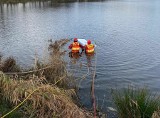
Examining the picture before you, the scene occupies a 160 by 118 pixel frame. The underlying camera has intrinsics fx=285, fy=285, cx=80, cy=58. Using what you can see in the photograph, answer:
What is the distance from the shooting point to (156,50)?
19875mm

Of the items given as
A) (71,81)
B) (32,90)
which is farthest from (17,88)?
(71,81)

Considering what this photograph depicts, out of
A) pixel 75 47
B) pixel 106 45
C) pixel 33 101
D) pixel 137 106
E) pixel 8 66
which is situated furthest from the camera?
pixel 106 45

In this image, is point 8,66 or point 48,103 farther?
point 8,66

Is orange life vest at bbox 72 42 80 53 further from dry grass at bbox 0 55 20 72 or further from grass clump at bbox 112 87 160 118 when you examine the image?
grass clump at bbox 112 87 160 118

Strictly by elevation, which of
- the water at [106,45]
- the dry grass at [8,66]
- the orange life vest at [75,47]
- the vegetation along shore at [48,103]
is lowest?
the water at [106,45]

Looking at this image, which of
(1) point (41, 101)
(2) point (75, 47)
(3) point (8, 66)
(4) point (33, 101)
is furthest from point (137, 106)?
(2) point (75, 47)

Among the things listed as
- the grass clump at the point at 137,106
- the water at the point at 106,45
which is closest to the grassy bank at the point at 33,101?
the grass clump at the point at 137,106

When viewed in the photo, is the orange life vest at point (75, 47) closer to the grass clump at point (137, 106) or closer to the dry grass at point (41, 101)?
the dry grass at point (41, 101)

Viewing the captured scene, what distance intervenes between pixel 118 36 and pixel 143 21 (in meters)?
9.88

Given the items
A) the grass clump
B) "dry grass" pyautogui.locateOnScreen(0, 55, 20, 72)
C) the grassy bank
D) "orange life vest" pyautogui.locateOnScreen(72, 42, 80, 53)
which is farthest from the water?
the grassy bank

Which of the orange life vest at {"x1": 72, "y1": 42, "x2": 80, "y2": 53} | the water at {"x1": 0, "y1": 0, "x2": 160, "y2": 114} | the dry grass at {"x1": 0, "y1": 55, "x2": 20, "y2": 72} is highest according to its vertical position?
the dry grass at {"x1": 0, "y1": 55, "x2": 20, "y2": 72}

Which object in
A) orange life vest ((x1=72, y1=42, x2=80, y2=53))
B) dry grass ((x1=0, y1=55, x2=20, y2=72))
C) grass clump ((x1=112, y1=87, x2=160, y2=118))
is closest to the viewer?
grass clump ((x1=112, y1=87, x2=160, y2=118))

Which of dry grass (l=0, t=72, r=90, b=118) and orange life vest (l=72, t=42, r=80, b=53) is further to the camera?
orange life vest (l=72, t=42, r=80, b=53)

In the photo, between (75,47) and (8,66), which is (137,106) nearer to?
(8,66)
